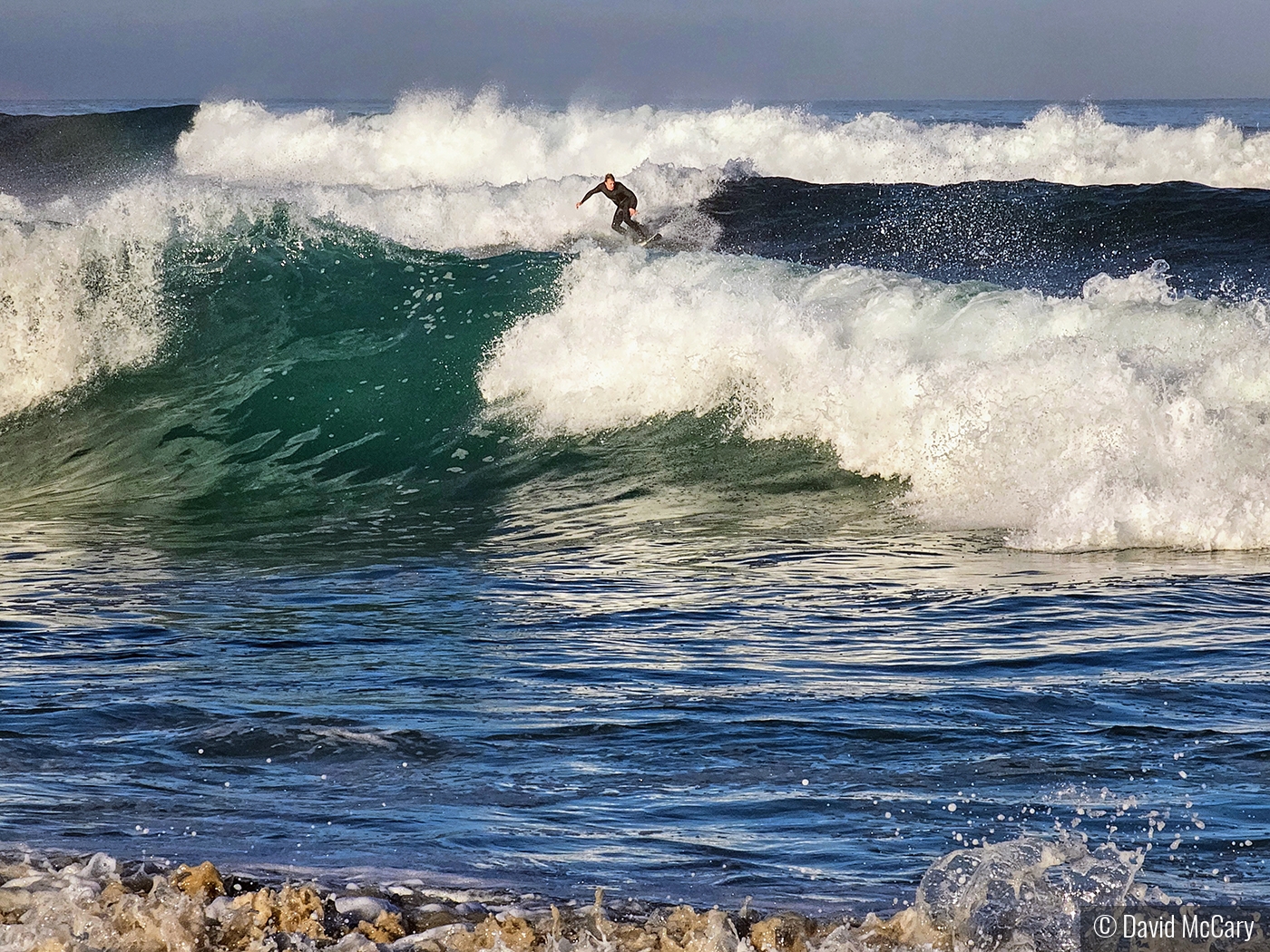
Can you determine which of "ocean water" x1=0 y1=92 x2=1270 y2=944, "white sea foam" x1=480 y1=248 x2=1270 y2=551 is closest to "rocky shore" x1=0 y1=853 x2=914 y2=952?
"ocean water" x1=0 y1=92 x2=1270 y2=944

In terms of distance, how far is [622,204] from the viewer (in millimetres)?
22859

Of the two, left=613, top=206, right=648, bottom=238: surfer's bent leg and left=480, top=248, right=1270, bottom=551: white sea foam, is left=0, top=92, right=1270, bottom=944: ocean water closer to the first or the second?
left=480, top=248, right=1270, bottom=551: white sea foam

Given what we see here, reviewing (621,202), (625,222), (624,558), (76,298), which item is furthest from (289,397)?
(625,222)

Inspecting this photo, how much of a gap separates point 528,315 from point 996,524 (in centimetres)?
556

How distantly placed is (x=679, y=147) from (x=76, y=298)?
23235 millimetres

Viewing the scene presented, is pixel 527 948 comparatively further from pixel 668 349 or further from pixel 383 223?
pixel 383 223

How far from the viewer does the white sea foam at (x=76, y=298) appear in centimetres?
1333

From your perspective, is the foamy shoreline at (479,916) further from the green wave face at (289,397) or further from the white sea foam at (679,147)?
the white sea foam at (679,147)

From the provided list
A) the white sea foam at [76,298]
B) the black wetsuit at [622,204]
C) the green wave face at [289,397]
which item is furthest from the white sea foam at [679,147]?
the white sea foam at [76,298]

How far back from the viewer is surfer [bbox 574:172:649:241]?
22047mm

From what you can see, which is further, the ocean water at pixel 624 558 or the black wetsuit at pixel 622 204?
the black wetsuit at pixel 622 204

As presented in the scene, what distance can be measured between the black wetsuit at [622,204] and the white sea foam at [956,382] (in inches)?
357

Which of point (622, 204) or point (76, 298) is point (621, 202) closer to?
point (622, 204)

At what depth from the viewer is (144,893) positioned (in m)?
3.67
